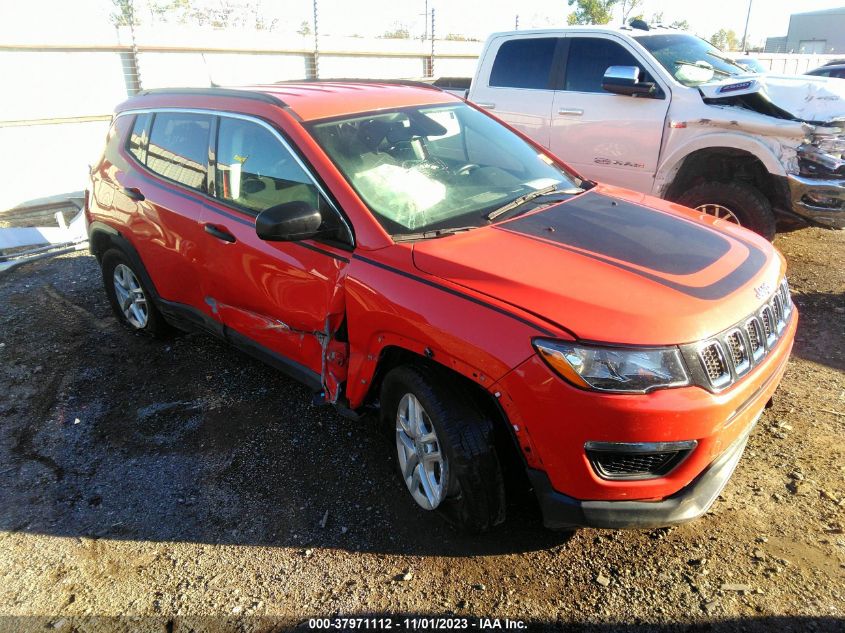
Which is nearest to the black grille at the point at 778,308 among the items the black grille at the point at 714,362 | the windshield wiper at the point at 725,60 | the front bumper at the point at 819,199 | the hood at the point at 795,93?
the black grille at the point at 714,362

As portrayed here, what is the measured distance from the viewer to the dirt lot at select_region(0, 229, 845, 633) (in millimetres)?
2490

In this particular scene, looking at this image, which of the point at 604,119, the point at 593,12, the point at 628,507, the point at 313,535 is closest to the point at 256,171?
the point at 313,535

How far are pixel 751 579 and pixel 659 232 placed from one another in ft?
5.01

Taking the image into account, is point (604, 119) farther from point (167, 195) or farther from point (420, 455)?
point (420, 455)

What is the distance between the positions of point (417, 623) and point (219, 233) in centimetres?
231

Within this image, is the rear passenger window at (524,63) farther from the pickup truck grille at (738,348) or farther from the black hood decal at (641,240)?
the pickup truck grille at (738,348)

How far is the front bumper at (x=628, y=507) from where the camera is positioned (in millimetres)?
2307

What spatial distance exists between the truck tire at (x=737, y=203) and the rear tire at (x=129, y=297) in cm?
449

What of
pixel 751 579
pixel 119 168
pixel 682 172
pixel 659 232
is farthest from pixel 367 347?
pixel 682 172

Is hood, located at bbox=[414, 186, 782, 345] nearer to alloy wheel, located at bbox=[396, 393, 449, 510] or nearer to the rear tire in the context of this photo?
alloy wheel, located at bbox=[396, 393, 449, 510]

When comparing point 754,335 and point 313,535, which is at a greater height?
point 754,335

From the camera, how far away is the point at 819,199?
192 inches

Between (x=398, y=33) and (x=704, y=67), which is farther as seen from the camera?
(x=398, y=33)

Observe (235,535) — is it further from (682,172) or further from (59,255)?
(59,255)
